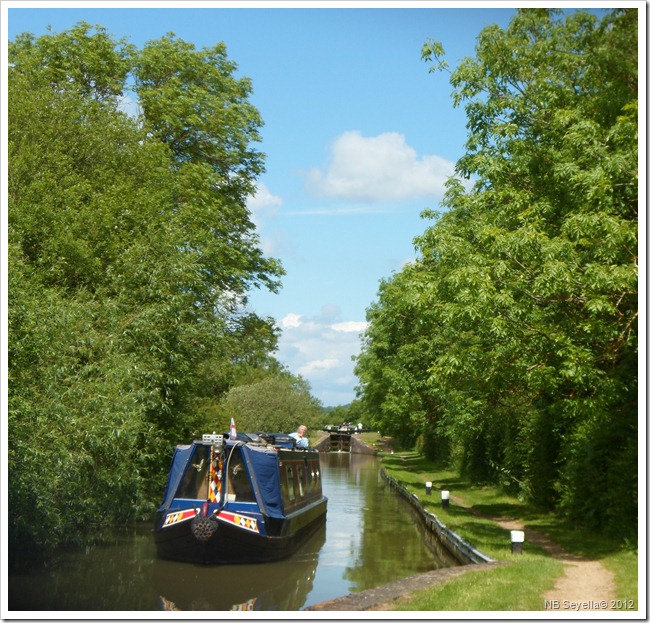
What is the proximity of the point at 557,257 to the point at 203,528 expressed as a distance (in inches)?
319

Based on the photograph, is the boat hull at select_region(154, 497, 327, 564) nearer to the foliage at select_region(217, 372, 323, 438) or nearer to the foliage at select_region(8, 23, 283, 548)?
the foliage at select_region(8, 23, 283, 548)

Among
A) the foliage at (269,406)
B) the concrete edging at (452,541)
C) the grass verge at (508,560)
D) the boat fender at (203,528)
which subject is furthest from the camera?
the foliage at (269,406)

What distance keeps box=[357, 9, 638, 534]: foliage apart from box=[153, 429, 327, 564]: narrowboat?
13.6 feet

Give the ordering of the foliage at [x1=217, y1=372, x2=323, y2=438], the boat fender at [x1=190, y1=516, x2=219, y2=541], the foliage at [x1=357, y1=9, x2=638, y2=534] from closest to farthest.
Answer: the foliage at [x1=357, y1=9, x2=638, y2=534]
the boat fender at [x1=190, y1=516, x2=219, y2=541]
the foliage at [x1=217, y1=372, x2=323, y2=438]

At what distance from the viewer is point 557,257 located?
13.5 m

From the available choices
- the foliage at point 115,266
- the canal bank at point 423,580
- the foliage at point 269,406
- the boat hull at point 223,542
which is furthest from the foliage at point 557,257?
the foliage at point 269,406

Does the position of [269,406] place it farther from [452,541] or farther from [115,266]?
[452,541]

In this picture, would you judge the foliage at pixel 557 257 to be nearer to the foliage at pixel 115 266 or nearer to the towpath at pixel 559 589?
the towpath at pixel 559 589

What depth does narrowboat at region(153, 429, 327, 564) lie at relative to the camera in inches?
630

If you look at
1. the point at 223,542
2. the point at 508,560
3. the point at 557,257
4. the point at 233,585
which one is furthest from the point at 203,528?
the point at 557,257

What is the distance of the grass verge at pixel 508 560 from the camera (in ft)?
33.9

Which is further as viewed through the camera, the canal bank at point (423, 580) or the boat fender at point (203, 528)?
the boat fender at point (203, 528)

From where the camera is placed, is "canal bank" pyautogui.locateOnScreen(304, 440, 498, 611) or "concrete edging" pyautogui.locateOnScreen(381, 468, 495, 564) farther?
"concrete edging" pyautogui.locateOnScreen(381, 468, 495, 564)

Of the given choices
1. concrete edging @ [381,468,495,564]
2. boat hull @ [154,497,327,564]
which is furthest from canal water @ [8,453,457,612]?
concrete edging @ [381,468,495,564]
